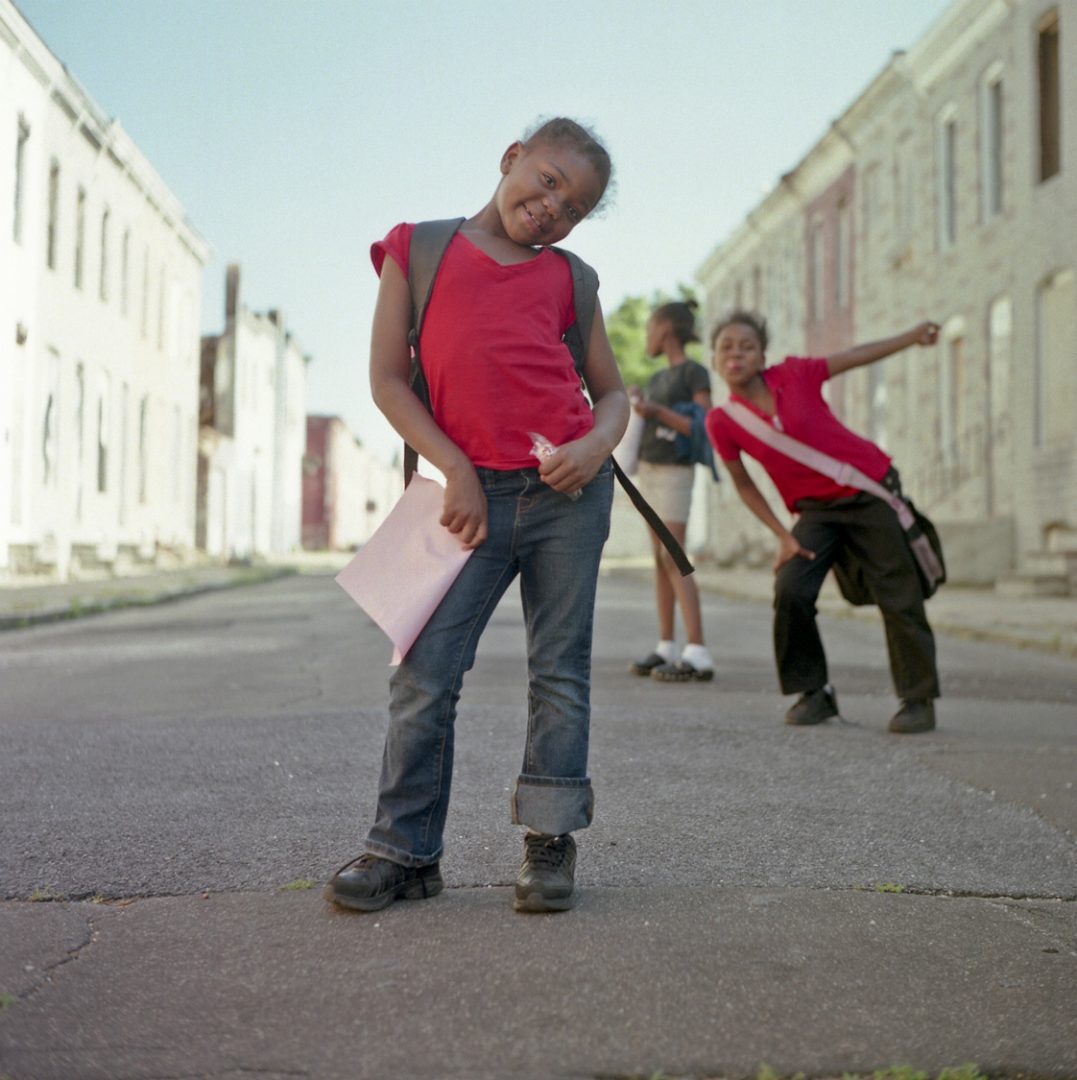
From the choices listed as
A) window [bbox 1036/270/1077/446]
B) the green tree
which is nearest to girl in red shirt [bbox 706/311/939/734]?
window [bbox 1036/270/1077/446]

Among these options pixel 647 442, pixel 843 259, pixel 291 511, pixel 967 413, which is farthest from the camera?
pixel 291 511

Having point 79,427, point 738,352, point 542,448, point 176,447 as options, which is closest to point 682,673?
point 738,352

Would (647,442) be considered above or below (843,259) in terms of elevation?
below

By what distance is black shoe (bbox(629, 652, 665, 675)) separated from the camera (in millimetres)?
8406

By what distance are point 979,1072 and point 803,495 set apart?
4141 millimetres

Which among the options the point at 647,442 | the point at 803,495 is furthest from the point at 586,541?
the point at 647,442

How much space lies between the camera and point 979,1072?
7.54 ft

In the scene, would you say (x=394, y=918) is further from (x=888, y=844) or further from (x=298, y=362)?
(x=298, y=362)

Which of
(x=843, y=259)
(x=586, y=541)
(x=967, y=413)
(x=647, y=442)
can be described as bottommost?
(x=586, y=541)

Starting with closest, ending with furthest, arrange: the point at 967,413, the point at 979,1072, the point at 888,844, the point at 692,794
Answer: the point at 979,1072
the point at 888,844
the point at 692,794
the point at 967,413

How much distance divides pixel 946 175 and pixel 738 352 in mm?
20330

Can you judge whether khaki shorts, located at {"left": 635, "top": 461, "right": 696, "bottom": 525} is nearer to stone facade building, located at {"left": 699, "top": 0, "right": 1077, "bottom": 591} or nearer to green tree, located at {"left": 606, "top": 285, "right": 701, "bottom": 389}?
stone facade building, located at {"left": 699, "top": 0, "right": 1077, "bottom": 591}

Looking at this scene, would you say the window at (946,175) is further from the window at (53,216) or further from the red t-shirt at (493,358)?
the red t-shirt at (493,358)

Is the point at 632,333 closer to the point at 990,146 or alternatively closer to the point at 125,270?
the point at 125,270
